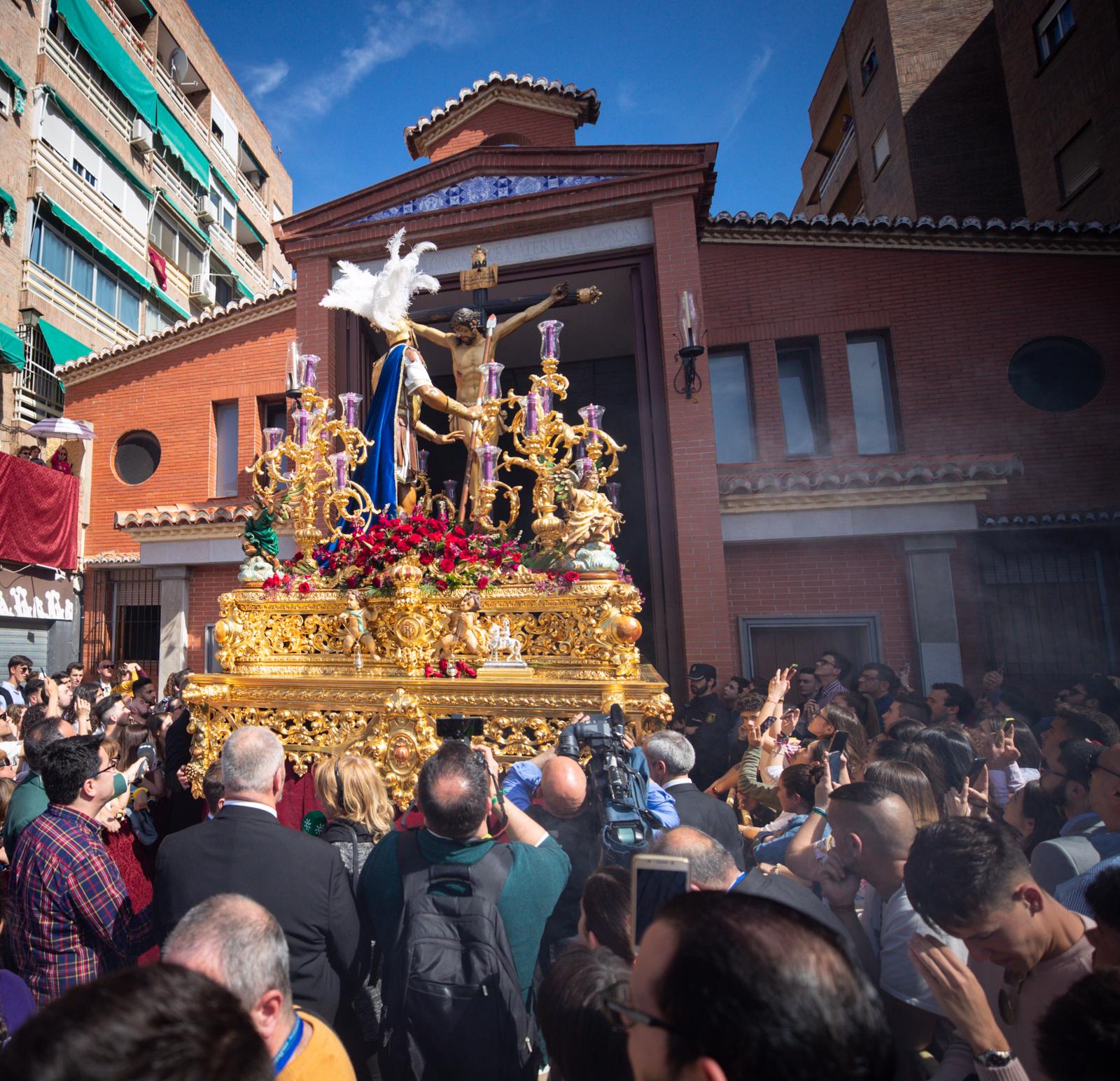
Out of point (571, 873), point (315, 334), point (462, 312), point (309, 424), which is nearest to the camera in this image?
point (571, 873)

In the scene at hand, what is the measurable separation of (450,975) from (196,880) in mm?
998

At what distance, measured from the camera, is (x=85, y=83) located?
18.8 m

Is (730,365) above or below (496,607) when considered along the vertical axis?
above

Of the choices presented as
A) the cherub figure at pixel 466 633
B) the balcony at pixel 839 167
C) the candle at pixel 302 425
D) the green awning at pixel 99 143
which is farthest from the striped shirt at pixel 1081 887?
the green awning at pixel 99 143

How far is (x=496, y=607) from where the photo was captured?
6352 mm

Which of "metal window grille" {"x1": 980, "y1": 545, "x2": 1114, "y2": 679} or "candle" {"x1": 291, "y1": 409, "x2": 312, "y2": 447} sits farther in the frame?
"metal window grille" {"x1": 980, "y1": 545, "x2": 1114, "y2": 679}

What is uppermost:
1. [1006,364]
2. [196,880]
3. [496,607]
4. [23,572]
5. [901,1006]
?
[1006,364]

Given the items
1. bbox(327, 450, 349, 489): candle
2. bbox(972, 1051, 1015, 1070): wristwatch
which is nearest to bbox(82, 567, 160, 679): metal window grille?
bbox(327, 450, 349, 489): candle

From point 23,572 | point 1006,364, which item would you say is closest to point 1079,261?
point 1006,364

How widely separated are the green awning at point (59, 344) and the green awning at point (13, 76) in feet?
17.5

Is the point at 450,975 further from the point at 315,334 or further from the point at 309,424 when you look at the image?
the point at 315,334

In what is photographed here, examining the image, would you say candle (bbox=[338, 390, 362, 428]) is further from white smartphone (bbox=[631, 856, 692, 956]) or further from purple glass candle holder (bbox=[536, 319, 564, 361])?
white smartphone (bbox=[631, 856, 692, 956])

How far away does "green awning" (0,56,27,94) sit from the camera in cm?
1589

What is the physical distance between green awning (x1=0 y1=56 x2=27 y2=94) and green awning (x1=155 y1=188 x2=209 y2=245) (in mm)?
4828
